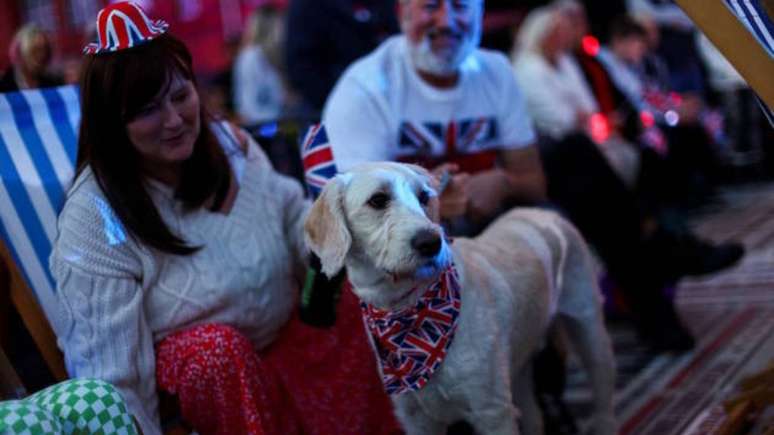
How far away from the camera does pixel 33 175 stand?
278 cm

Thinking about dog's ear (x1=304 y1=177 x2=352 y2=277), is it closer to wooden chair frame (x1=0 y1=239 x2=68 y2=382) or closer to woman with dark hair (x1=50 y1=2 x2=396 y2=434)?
woman with dark hair (x1=50 y1=2 x2=396 y2=434)

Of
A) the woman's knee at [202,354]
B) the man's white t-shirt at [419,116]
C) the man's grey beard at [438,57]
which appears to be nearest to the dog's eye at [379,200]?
the woman's knee at [202,354]

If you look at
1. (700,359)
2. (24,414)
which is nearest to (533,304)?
(24,414)

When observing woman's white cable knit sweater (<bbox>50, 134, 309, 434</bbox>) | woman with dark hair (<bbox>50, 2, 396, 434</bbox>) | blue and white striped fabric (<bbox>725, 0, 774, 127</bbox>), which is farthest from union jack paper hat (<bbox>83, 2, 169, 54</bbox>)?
blue and white striped fabric (<bbox>725, 0, 774, 127</bbox>)

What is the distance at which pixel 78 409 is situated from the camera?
1.92m

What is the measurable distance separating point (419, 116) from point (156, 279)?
3.57 feet

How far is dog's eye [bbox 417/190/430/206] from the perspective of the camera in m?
2.21

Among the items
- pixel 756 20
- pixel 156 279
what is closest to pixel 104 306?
pixel 156 279

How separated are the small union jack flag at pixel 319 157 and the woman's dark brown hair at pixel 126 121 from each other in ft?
1.03

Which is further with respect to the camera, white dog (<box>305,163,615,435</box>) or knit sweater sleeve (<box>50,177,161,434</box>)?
knit sweater sleeve (<box>50,177,161,434</box>)

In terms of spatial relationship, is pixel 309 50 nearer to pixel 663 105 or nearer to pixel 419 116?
pixel 419 116

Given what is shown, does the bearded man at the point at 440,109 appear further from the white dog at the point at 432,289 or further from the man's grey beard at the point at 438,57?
the white dog at the point at 432,289

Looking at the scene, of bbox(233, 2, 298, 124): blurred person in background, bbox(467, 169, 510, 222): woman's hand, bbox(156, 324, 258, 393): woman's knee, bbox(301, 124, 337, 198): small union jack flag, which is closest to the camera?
bbox(156, 324, 258, 393): woman's knee

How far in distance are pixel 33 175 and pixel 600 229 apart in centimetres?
257
